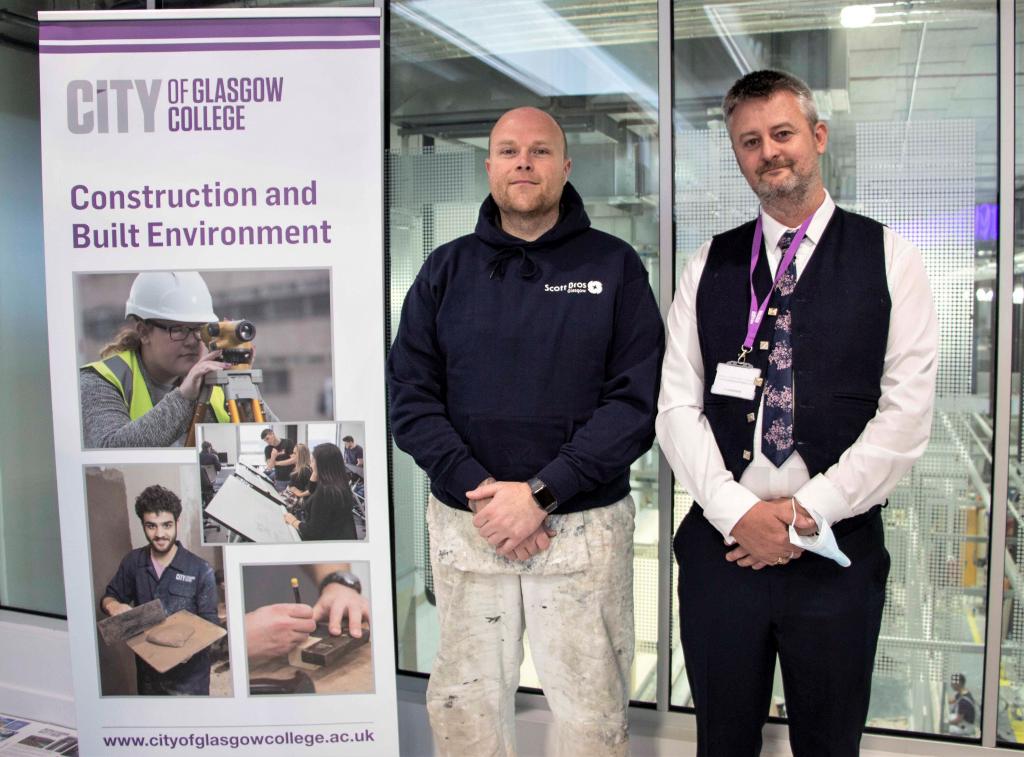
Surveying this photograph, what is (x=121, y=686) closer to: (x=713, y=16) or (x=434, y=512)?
(x=434, y=512)

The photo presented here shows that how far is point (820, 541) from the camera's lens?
1.62 m

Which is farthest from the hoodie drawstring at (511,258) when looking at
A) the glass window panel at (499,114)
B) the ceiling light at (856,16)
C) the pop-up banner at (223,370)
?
the ceiling light at (856,16)

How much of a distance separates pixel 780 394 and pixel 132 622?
67.9 inches

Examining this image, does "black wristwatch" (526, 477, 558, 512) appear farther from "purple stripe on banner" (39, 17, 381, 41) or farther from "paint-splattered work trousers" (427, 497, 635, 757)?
"purple stripe on banner" (39, 17, 381, 41)

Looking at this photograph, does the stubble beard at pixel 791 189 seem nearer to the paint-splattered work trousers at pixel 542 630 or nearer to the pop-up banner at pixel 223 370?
the paint-splattered work trousers at pixel 542 630

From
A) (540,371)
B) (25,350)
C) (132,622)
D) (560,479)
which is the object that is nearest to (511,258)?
(540,371)

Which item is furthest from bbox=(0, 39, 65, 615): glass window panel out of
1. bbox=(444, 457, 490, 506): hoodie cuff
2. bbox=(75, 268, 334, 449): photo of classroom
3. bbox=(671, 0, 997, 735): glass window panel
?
bbox=(671, 0, 997, 735): glass window panel

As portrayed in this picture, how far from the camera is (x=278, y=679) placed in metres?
2.23

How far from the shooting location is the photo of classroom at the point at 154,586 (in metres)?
2.21

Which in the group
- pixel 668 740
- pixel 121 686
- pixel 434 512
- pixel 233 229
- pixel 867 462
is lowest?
pixel 668 740

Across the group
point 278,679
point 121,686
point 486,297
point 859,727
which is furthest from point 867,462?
point 121,686

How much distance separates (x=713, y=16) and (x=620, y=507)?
1377 mm

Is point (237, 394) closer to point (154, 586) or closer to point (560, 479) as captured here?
point (154, 586)

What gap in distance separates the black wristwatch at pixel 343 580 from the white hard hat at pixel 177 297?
715mm
